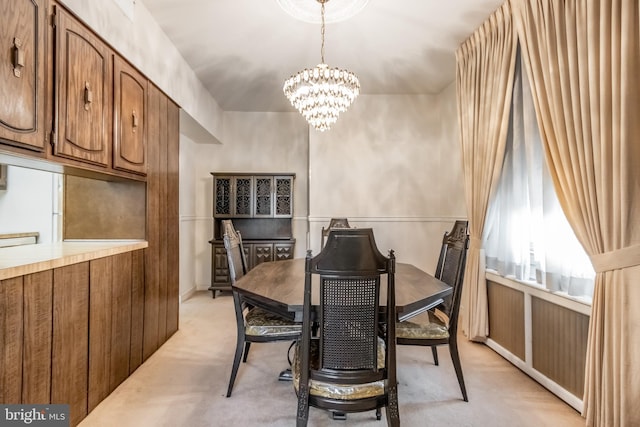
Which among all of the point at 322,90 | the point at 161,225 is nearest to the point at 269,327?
the point at 161,225

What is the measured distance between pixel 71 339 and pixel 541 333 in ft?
9.71

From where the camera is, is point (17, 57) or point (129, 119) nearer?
point (17, 57)

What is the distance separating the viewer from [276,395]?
2119 mm

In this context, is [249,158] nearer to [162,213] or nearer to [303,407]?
[162,213]

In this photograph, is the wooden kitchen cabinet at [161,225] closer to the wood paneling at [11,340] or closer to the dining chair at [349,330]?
the wood paneling at [11,340]

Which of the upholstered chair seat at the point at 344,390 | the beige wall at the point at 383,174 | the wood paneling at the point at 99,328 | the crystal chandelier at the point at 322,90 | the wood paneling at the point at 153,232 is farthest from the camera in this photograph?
the beige wall at the point at 383,174

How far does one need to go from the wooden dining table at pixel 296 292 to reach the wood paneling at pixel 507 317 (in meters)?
0.82

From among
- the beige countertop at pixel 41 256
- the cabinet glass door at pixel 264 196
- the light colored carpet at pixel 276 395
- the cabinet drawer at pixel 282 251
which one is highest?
the cabinet glass door at pixel 264 196

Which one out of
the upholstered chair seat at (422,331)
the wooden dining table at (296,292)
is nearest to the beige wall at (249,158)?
the wooden dining table at (296,292)

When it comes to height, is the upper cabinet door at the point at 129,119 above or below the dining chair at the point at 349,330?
above

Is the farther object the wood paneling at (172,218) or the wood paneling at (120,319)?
the wood paneling at (172,218)

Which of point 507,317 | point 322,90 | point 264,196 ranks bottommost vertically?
point 507,317

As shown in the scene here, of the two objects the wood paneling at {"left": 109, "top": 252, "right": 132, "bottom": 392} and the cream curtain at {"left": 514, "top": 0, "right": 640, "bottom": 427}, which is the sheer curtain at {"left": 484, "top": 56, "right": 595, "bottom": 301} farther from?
the wood paneling at {"left": 109, "top": 252, "right": 132, "bottom": 392}

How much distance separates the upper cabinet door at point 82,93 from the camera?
1.75m
